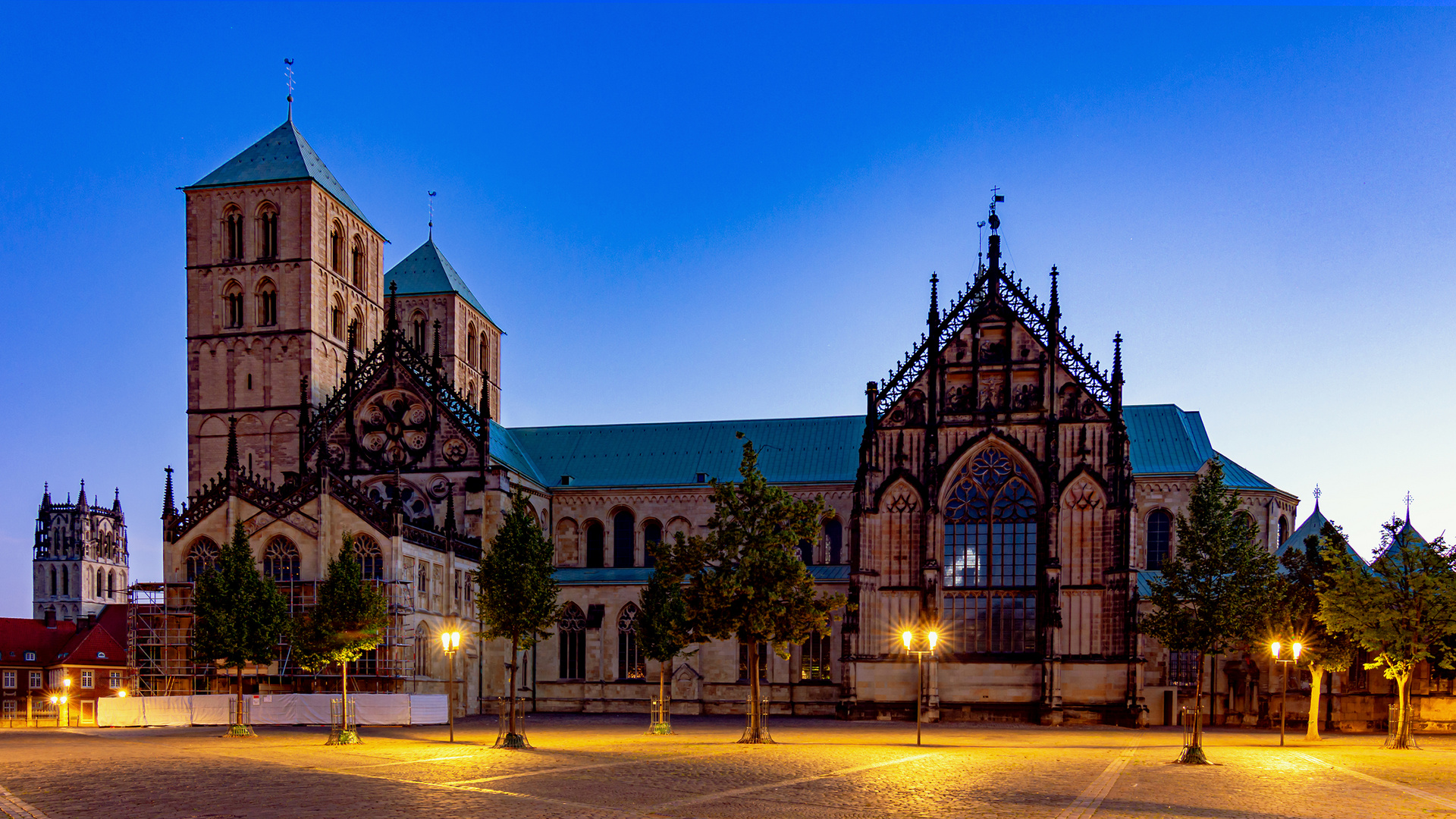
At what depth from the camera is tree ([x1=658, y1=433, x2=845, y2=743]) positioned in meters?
40.0

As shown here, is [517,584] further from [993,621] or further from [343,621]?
[993,621]

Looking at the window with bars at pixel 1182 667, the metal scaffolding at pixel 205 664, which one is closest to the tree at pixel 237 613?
the metal scaffolding at pixel 205 664

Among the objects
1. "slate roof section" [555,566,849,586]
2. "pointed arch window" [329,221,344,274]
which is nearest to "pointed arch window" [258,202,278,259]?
"pointed arch window" [329,221,344,274]

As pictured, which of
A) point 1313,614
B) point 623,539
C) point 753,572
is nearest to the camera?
point 753,572

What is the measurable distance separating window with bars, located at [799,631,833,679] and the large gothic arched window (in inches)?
288

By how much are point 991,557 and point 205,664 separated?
35.5 meters

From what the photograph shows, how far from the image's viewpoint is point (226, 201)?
6875 centimetres

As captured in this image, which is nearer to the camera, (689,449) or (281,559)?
(281,559)

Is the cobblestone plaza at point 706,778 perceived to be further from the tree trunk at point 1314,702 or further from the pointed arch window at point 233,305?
the pointed arch window at point 233,305

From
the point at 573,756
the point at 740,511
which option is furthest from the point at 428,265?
the point at 573,756

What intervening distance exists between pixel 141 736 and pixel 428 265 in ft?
152

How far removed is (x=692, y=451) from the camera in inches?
2827

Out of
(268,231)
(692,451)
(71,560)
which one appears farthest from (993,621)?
(71,560)

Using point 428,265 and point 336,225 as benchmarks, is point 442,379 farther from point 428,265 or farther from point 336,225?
point 428,265
